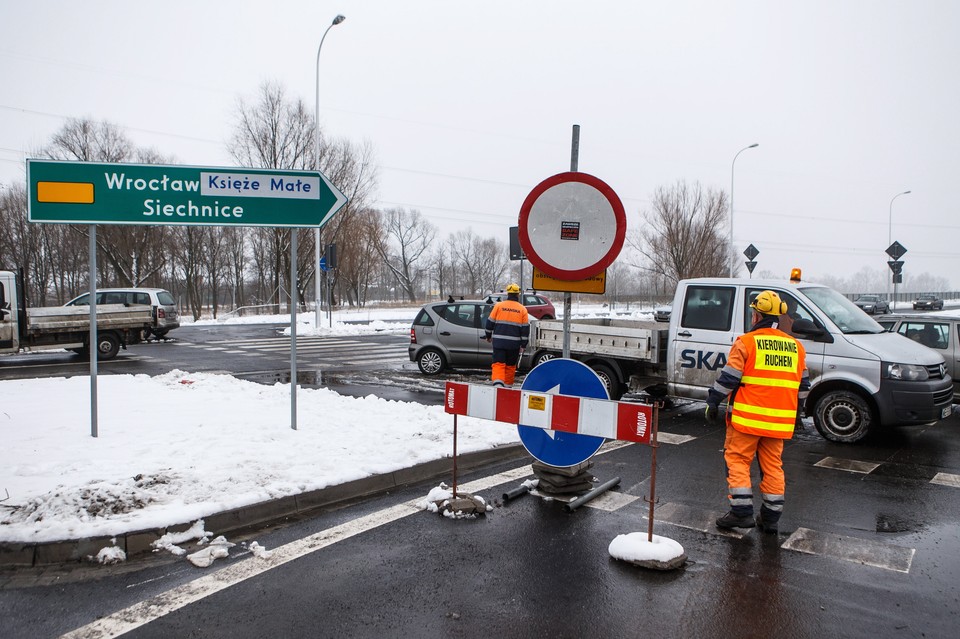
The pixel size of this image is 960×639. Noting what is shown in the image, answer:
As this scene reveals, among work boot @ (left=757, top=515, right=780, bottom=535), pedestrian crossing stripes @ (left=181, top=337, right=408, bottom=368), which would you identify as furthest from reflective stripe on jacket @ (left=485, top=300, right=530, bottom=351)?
pedestrian crossing stripes @ (left=181, top=337, right=408, bottom=368)

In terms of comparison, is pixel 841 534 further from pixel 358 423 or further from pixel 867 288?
pixel 867 288

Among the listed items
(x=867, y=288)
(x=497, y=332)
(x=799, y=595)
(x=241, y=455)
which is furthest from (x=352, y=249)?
(x=867, y=288)

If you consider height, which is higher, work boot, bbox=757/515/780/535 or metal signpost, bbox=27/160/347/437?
metal signpost, bbox=27/160/347/437

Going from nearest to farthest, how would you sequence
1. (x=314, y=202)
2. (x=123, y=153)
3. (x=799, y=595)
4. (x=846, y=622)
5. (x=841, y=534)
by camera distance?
(x=846, y=622)
(x=799, y=595)
(x=841, y=534)
(x=314, y=202)
(x=123, y=153)

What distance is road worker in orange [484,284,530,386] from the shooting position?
990 centimetres

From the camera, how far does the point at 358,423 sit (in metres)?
7.91

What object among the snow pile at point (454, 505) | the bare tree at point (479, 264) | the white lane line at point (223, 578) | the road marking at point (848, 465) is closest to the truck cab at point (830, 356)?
the road marking at point (848, 465)

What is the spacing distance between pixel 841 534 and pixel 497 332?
19.1 ft

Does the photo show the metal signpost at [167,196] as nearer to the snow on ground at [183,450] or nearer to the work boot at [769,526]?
the snow on ground at [183,450]

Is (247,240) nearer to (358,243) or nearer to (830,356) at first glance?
(358,243)

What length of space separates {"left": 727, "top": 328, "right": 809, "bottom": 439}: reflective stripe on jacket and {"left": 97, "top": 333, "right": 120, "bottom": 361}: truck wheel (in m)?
17.5

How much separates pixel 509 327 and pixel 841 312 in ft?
14.6

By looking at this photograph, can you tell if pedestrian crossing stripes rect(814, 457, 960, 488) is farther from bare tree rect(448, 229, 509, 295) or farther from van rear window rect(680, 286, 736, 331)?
bare tree rect(448, 229, 509, 295)

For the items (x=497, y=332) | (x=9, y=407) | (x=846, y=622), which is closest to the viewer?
(x=846, y=622)
